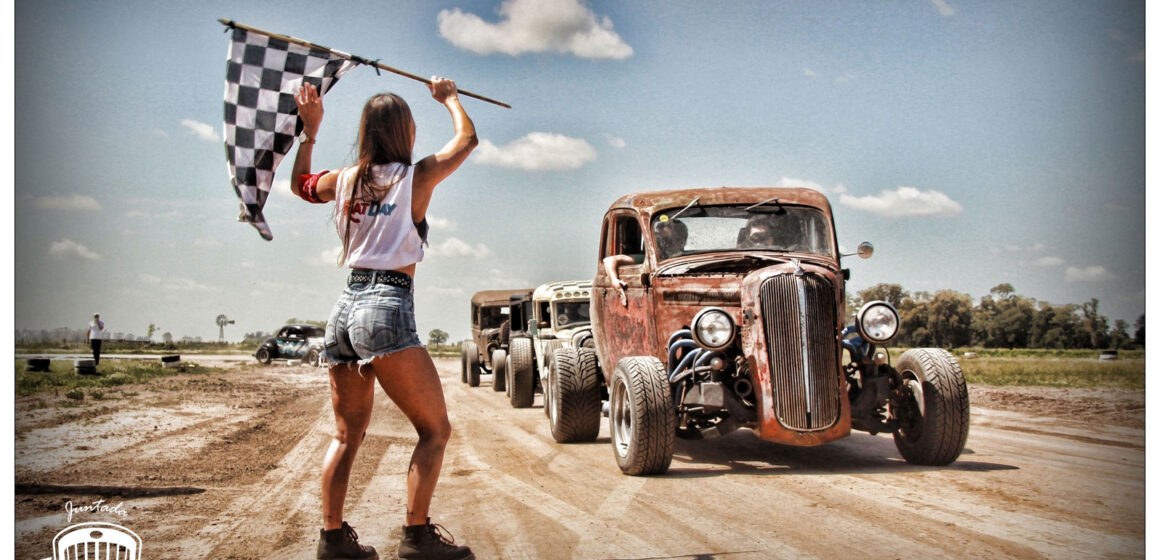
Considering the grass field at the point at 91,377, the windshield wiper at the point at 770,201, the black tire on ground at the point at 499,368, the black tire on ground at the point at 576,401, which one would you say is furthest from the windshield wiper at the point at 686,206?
the black tire on ground at the point at 499,368

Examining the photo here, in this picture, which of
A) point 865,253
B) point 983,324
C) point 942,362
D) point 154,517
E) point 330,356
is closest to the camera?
point 330,356

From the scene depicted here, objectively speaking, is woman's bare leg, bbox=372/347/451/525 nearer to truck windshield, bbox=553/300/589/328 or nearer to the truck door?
the truck door

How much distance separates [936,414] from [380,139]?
14.9 ft

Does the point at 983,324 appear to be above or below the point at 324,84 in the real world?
below

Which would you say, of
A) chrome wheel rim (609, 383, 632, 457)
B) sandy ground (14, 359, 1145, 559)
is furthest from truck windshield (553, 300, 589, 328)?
chrome wheel rim (609, 383, 632, 457)

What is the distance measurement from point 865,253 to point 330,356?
489 cm

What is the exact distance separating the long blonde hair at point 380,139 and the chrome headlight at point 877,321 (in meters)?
4.04

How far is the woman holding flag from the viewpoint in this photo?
3178mm

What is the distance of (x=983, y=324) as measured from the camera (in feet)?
37.3

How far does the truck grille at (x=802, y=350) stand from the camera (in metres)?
5.64

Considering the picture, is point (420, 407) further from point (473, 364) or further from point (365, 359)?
point (473, 364)

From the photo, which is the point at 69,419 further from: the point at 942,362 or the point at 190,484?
the point at 942,362

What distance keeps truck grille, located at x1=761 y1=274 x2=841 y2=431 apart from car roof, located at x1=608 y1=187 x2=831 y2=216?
1.88 m

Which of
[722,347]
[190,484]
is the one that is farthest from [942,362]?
[190,484]
